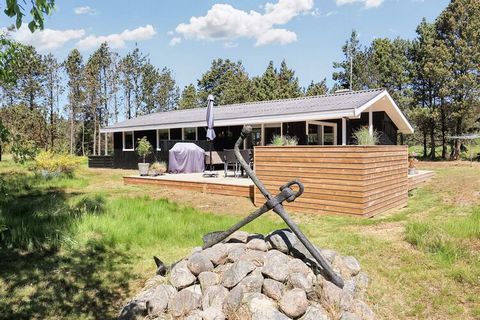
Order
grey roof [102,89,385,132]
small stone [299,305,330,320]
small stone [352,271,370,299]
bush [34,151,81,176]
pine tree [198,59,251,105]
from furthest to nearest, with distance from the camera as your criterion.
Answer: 1. pine tree [198,59,251,105]
2. bush [34,151,81,176]
3. grey roof [102,89,385,132]
4. small stone [352,271,370,299]
5. small stone [299,305,330,320]

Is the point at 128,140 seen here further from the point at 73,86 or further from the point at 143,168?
the point at 73,86

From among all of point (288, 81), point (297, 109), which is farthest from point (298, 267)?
point (288, 81)

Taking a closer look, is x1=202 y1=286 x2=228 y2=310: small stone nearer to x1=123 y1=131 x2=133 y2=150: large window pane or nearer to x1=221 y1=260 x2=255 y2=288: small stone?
x1=221 y1=260 x2=255 y2=288: small stone

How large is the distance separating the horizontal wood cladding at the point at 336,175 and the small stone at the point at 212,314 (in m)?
4.92

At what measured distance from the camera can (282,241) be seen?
4.22m

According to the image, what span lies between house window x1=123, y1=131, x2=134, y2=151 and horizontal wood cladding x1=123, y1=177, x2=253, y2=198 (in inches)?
353

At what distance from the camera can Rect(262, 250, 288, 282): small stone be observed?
375 cm

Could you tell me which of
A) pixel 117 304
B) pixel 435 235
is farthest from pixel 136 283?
pixel 435 235

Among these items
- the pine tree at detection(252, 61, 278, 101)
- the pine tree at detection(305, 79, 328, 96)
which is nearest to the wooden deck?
the pine tree at detection(252, 61, 278, 101)

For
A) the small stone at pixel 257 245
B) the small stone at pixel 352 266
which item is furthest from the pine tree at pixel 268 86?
the small stone at pixel 257 245

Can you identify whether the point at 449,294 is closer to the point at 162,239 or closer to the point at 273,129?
the point at 162,239

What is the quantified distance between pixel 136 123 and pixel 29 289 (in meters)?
18.3

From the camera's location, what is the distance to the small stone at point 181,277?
3943mm

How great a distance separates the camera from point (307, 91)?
43.6 m
